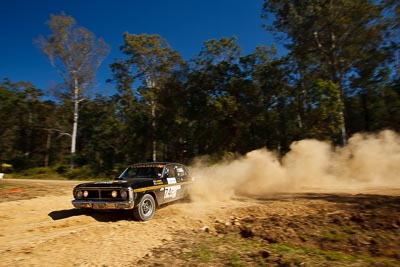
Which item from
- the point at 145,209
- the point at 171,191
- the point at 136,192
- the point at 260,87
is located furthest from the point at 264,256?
the point at 260,87

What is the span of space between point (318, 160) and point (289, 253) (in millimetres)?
13154

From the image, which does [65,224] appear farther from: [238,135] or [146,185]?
A: [238,135]

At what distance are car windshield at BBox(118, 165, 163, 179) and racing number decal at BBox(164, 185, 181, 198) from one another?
55 cm

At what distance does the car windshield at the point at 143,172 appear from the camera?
952 cm

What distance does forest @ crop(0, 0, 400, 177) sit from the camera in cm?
2447

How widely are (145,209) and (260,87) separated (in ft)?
73.3

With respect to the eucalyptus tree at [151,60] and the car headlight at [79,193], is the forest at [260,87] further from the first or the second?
the car headlight at [79,193]

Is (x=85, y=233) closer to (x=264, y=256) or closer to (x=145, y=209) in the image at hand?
(x=145, y=209)

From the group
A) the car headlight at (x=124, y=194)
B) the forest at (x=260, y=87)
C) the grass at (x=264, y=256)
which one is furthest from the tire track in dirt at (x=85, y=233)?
the forest at (x=260, y=87)

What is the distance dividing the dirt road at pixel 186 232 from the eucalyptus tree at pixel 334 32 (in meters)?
16.7

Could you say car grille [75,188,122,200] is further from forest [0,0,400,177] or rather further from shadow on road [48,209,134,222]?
forest [0,0,400,177]

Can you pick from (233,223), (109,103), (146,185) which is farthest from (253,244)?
(109,103)

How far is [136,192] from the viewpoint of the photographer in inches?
312

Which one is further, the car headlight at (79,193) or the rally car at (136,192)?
the car headlight at (79,193)
